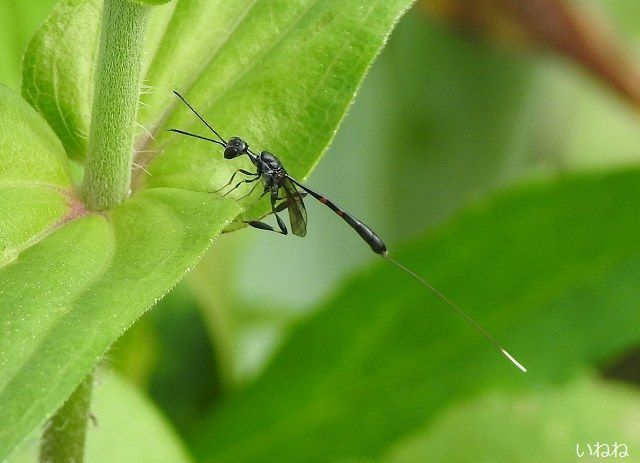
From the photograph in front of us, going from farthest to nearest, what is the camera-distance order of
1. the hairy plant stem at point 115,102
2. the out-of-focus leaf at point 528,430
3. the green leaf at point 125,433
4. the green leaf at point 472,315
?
the green leaf at point 472,315, the out-of-focus leaf at point 528,430, the green leaf at point 125,433, the hairy plant stem at point 115,102

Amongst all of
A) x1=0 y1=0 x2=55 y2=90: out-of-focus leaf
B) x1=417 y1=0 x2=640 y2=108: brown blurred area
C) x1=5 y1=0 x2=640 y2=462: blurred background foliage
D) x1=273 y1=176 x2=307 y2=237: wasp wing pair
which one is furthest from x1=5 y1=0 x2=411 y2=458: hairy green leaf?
x1=417 y1=0 x2=640 y2=108: brown blurred area

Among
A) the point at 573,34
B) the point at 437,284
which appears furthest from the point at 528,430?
the point at 573,34

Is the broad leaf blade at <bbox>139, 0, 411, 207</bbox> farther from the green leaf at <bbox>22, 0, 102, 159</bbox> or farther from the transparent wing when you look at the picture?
the transparent wing

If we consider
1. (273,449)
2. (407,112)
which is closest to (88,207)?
(273,449)

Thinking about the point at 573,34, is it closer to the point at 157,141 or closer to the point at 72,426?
the point at 157,141

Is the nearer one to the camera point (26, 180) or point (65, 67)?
point (26, 180)

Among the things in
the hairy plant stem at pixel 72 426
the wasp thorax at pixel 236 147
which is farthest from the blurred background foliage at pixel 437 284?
the wasp thorax at pixel 236 147

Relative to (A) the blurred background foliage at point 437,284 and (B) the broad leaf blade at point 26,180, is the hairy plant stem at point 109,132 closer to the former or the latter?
(B) the broad leaf blade at point 26,180

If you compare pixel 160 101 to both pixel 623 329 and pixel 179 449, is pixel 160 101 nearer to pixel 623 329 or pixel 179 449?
pixel 179 449
